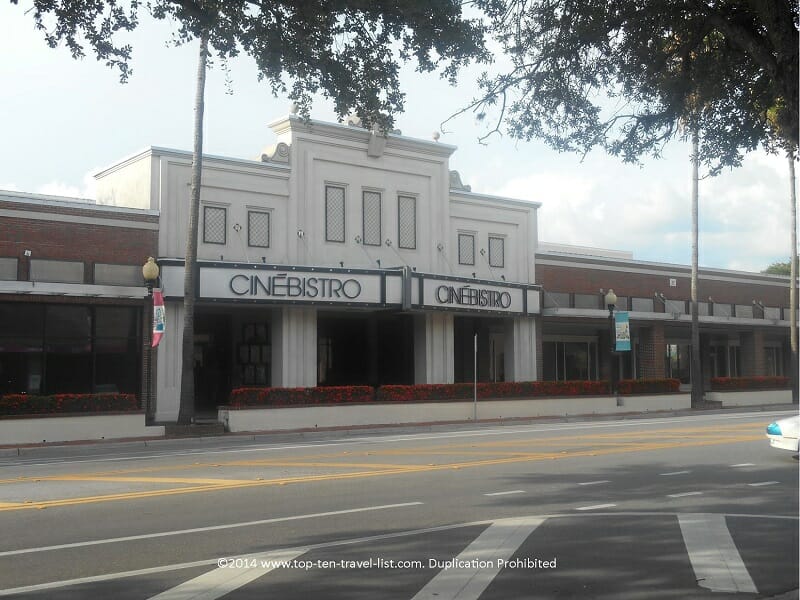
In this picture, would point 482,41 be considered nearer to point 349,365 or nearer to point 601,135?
point 601,135

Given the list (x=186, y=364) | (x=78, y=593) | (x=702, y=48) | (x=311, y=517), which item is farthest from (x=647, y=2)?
(x=186, y=364)

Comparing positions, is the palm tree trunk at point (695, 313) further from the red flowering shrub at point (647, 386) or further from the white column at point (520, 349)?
the white column at point (520, 349)

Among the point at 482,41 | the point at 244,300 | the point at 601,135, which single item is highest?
the point at 482,41

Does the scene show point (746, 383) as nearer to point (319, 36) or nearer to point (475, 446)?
point (475, 446)

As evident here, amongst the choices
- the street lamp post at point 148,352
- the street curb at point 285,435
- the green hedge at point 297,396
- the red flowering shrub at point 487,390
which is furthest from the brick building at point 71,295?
the red flowering shrub at point 487,390

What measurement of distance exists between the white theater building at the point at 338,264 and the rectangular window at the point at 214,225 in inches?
1.6

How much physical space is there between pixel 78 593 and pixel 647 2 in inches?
410

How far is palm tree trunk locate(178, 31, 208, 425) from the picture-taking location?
81.3 ft

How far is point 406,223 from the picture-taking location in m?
32.4

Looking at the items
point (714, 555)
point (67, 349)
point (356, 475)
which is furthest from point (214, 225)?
point (714, 555)

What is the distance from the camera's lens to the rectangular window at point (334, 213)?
30.5 meters

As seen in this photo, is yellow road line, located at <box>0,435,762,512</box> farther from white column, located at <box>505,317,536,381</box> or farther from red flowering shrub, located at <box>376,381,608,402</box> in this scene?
white column, located at <box>505,317,536,381</box>

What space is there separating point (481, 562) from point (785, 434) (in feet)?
32.4

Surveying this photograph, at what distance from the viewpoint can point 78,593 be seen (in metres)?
7.25
